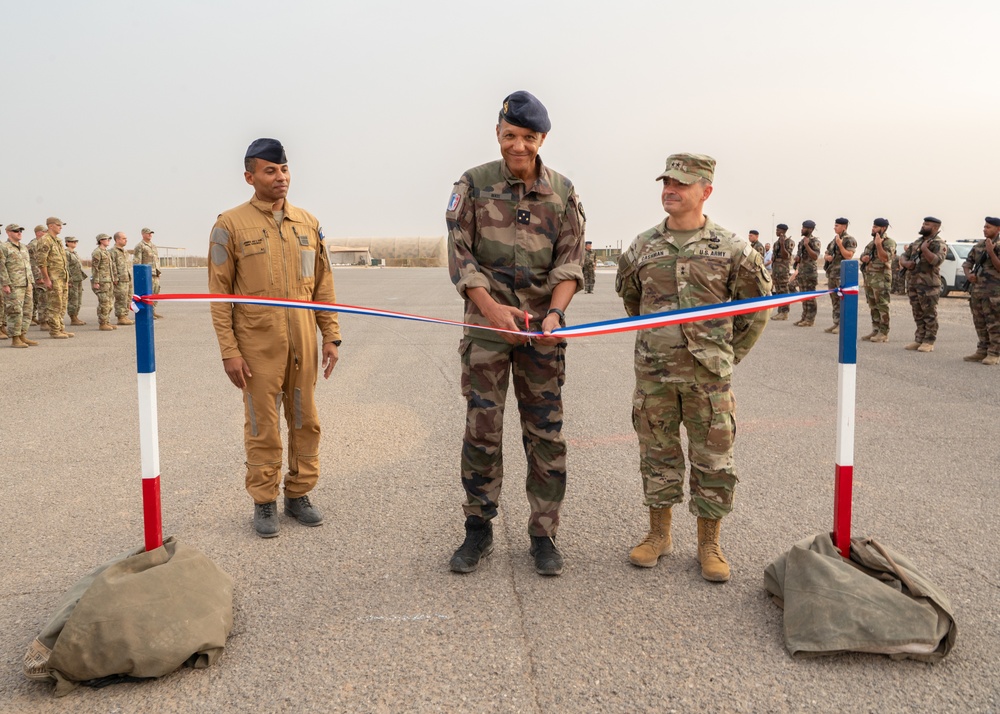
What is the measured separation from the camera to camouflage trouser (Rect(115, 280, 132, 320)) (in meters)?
17.1

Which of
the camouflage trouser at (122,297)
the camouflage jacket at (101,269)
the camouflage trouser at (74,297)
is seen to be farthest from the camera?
the camouflage trouser at (74,297)

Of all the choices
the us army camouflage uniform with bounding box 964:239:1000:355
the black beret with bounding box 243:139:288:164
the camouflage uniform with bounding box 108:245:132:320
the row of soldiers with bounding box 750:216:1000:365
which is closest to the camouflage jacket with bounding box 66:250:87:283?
the camouflage uniform with bounding box 108:245:132:320

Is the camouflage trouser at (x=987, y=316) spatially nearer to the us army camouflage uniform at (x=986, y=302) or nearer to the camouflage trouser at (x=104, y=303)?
the us army camouflage uniform at (x=986, y=302)

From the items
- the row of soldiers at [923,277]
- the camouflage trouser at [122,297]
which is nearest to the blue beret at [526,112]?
the row of soldiers at [923,277]

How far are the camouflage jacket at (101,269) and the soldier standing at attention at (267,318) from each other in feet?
45.5

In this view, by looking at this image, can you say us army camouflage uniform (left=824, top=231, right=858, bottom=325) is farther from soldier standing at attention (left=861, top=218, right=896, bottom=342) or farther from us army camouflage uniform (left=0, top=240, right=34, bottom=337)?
us army camouflage uniform (left=0, top=240, right=34, bottom=337)

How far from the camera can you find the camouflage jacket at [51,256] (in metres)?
14.9

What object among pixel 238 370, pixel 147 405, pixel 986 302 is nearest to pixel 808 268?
pixel 986 302

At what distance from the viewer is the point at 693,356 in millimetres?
3592

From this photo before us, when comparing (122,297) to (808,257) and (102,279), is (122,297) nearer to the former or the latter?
(102,279)

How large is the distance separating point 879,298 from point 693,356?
11.2 m

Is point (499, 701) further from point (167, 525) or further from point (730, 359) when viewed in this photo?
point (167, 525)

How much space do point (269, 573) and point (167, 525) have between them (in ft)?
3.35

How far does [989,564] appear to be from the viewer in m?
3.69
